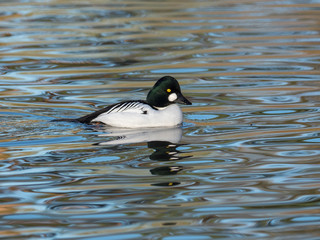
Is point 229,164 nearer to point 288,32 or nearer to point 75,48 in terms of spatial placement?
point 75,48

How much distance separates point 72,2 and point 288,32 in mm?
7399

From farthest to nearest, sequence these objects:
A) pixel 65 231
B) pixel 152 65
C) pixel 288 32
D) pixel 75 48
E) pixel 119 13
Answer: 1. pixel 119 13
2. pixel 288 32
3. pixel 75 48
4. pixel 152 65
5. pixel 65 231

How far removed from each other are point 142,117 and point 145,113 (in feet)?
0.29

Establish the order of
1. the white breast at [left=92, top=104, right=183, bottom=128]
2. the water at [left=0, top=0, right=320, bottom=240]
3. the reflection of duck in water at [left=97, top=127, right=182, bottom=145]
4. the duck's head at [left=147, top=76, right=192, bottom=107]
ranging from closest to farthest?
the water at [left=0, top=0, right=320, bottom=240]
the reflection of duck in water at [left=97, top=127, right=182, bottom=145]
the white breast at [left=92, top=104, right=183, bottom=128]
the duck's head at [left=147, top=76, right=192, bottom=107]

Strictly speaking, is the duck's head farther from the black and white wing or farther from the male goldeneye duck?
the black and white wing

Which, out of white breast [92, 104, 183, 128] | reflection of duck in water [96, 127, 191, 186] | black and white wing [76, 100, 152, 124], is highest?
black and white wing [76, 100, 152, 124]

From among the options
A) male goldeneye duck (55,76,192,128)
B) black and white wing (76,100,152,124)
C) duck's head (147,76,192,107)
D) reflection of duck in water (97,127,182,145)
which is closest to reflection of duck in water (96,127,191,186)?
reflection of duck in water (97,127,182,145)

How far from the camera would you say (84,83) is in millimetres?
12773

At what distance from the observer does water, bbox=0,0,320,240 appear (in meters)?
6.12

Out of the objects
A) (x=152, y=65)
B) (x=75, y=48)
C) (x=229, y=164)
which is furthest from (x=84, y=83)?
(x=229, y=164)

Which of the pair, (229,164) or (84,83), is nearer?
(229,164)

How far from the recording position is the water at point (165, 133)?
20.1ft

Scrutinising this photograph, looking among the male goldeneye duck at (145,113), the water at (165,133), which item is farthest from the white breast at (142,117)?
the water at (165,133)

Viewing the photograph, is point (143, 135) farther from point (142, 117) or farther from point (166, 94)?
point (166, 94)
